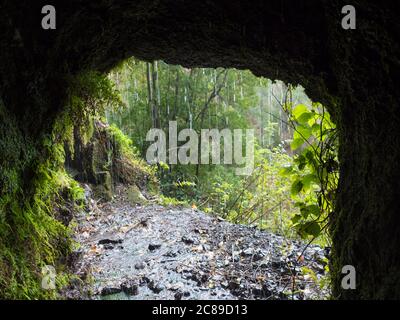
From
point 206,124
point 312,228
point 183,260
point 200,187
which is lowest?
point 183,260

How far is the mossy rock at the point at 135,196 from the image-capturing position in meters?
9.07

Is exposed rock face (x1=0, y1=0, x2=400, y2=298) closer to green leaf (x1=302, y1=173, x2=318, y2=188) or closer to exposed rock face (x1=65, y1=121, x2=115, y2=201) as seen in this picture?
green leaf (x1=302, y1=173, x2=318, y2=188)

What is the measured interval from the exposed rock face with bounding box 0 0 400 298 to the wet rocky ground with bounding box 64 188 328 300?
131 centimetres

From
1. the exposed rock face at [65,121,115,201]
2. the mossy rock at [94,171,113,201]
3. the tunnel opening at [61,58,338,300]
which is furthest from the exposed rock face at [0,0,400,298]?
→ the mossy rock at [94,171,113,201]

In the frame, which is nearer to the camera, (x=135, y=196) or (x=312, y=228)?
(x=312, y=228)

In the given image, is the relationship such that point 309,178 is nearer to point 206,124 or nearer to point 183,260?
point 183,260

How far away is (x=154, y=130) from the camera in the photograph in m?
12.8

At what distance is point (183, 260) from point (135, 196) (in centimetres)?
367

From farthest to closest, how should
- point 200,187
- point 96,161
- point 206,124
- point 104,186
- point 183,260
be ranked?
point 206,124, point 200,187, point 104,186, point 96,161, point 183,260

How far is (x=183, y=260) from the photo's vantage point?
232 inches

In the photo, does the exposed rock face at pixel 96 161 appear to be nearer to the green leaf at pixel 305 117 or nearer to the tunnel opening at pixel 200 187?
the tunnel opening at pixel 200 187

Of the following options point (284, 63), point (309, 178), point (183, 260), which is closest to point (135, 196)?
point (183, 260)
